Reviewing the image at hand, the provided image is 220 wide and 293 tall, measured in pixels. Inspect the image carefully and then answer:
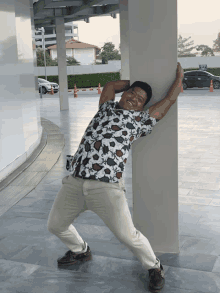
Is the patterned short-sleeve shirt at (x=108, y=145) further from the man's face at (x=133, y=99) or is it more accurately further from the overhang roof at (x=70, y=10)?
the overhang roof at (x=70, y=10)

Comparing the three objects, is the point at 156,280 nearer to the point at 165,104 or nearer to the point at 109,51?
the point at 165,104

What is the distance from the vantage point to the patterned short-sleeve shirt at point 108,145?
316cm

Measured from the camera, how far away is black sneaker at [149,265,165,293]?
3279 millimetres

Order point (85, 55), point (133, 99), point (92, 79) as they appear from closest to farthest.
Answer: point (133, 99) < point (92, 79) < point (85, 55)

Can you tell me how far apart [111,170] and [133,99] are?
28.1 inches

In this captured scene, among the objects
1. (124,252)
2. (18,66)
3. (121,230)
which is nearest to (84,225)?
(124,252)

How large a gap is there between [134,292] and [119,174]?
42.5 inches

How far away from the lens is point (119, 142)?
3.21m

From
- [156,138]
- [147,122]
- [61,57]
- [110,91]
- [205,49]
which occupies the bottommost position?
[156,138]

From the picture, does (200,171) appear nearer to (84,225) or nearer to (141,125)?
(84,225)

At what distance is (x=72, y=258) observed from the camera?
3854mm

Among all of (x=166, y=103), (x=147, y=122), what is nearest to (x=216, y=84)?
(x=166, y=103)

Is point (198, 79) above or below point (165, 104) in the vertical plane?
below

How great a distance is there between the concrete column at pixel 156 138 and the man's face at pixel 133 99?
36cm
